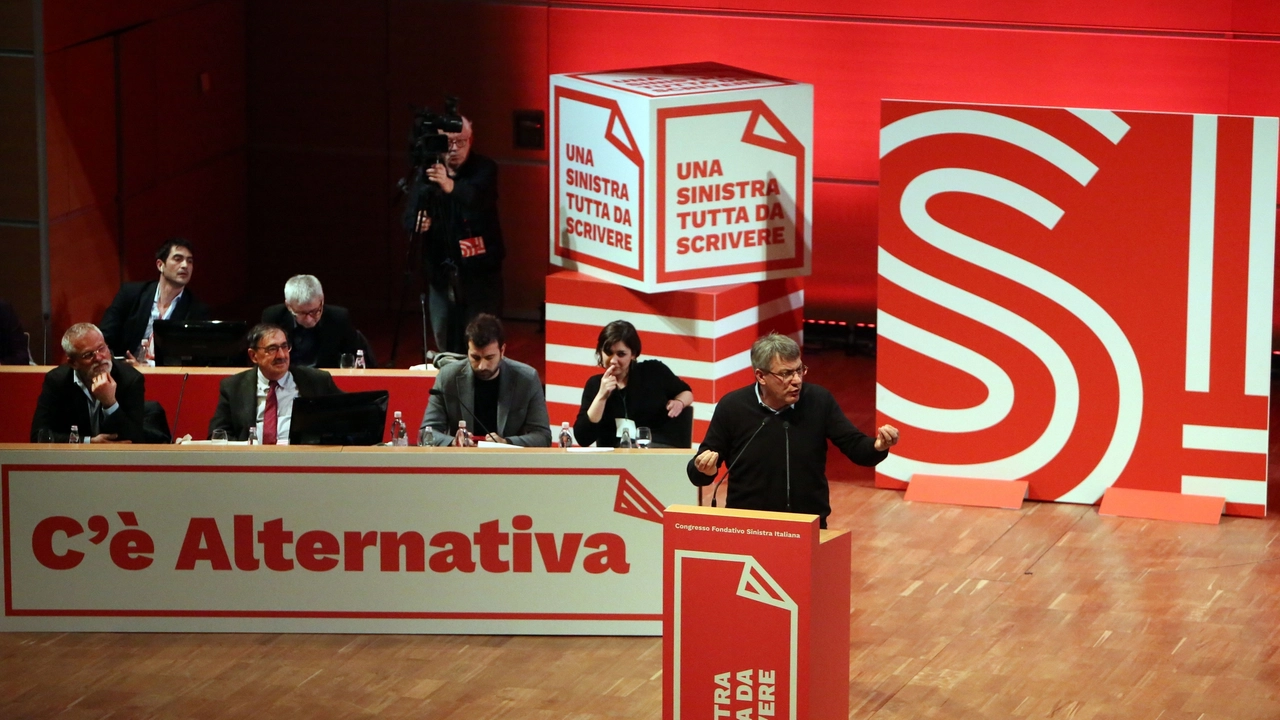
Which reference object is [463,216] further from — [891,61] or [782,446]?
[782,446]

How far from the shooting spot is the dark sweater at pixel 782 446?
5.56m

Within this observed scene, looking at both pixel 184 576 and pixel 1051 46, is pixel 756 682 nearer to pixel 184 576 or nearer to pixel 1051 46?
pixel 184 576

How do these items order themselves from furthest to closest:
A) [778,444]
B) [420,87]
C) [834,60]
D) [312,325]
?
[420,87] < [834,60] < [312,325] < [778,444]

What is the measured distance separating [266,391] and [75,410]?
0.73 m

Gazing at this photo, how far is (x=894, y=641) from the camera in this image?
6258 mm

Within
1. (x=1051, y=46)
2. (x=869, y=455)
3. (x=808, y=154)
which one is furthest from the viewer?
(x=1051, y=46)

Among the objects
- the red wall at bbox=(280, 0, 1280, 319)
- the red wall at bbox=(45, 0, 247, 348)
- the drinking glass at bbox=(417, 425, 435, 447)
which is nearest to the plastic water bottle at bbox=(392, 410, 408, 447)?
the drinking glass at bbox=(417, 425, 435, 447)

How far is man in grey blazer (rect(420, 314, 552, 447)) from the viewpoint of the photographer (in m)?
6.84

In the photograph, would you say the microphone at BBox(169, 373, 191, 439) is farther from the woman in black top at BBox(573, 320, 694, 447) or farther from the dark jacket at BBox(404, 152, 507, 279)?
the dark jacket at BBox(404, 152, 507, 279)

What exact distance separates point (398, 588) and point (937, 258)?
306 centimetres

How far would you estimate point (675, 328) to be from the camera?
8398mm

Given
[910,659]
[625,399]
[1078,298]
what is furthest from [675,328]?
[910,659]

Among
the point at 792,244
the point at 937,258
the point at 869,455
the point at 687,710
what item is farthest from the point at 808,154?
the point at 687,710

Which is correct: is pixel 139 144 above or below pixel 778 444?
above
